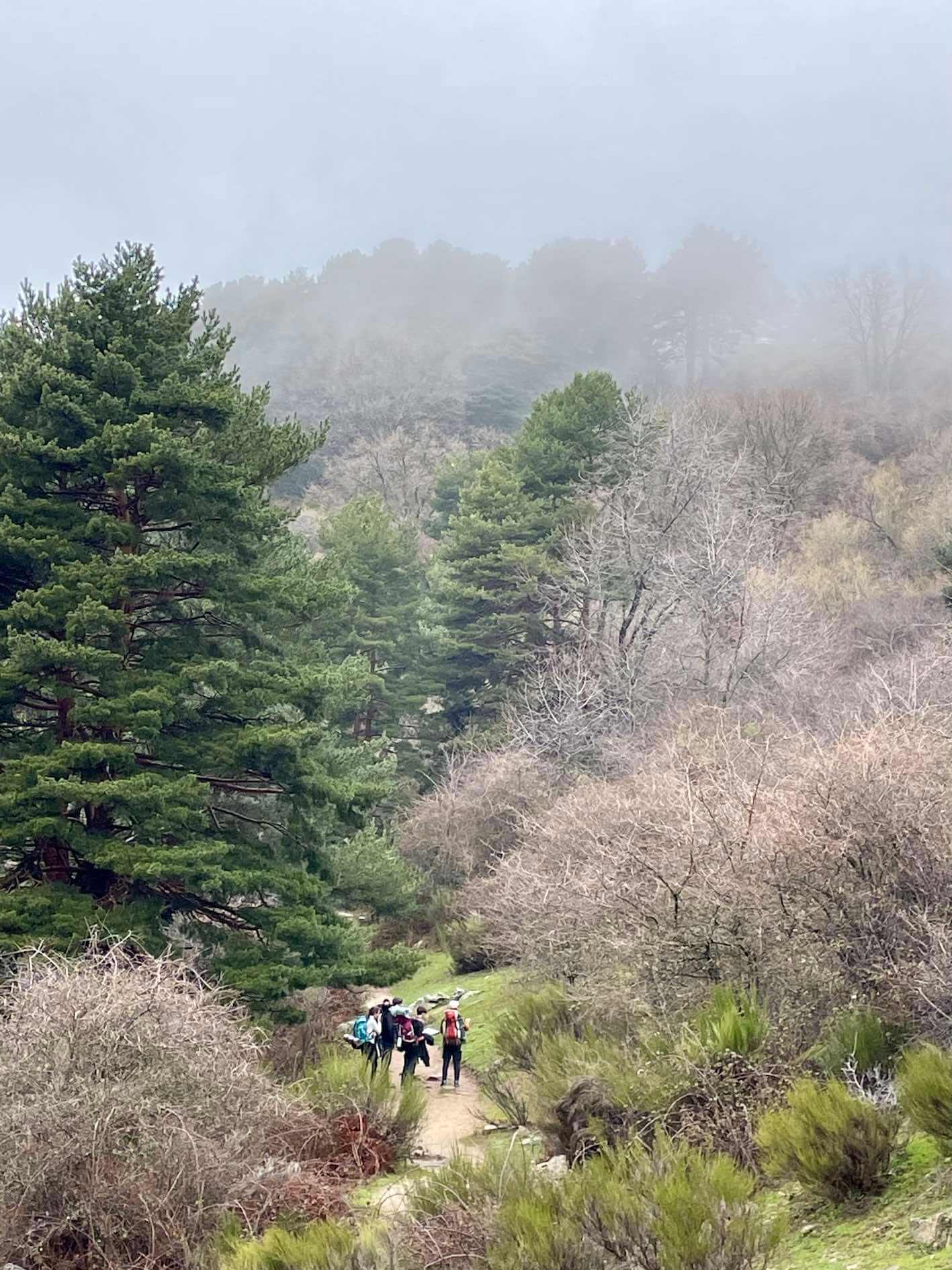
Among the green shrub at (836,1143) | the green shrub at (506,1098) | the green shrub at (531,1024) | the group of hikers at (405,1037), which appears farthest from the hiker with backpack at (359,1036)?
the green shrub at (836,1143)

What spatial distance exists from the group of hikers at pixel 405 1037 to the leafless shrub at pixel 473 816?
885 centimetres

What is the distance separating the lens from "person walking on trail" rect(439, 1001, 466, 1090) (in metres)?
13.7

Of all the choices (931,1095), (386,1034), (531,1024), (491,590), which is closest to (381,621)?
(491,590)

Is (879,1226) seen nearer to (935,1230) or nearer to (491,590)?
(935,1230)

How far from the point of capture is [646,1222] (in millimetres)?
4641

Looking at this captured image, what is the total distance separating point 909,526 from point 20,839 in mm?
33410

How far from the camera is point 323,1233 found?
559cm

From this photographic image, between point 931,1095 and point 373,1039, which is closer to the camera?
point 931,1095

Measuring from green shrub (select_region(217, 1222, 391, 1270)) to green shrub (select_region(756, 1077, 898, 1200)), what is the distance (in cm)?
231

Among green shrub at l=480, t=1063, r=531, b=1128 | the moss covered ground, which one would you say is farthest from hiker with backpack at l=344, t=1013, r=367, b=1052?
the moss covered ground

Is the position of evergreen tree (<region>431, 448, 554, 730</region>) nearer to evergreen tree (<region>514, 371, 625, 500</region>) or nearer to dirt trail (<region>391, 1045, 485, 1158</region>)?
evergreen tree (<region>514, 371, 625, 500</region>)

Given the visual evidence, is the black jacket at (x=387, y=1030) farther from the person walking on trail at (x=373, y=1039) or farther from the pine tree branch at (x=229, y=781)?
the pine tree branch at (x=229, y=781)

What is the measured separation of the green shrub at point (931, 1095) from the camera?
554 cm

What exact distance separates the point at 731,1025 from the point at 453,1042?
7.53 m
